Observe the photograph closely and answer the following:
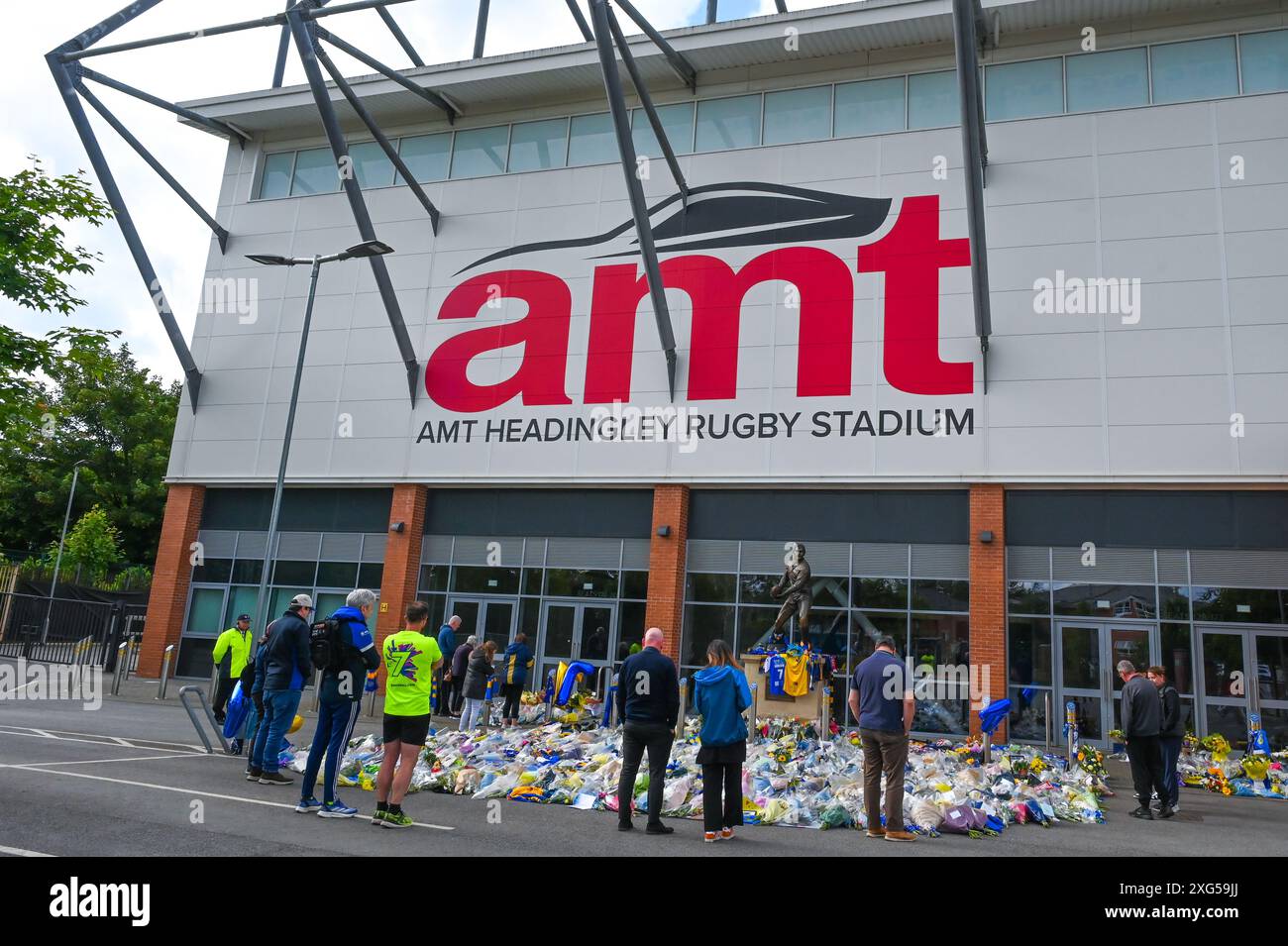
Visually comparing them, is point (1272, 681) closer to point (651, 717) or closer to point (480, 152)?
point (651, 717)

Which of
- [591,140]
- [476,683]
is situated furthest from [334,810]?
[591,140]

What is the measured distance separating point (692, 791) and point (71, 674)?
20505 millimetres

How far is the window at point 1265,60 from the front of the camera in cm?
1898

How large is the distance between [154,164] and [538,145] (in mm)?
10588

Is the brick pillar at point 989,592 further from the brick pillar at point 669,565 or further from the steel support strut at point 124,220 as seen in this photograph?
the steel support strut at point 124,220

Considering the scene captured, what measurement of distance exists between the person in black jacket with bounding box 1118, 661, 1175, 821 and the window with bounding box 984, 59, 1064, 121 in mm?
14188


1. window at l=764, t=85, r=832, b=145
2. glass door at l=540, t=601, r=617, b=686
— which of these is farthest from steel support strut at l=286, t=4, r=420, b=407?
window at l=764, t=85, r=832, b=145

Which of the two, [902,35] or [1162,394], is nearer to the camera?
[1162,394]

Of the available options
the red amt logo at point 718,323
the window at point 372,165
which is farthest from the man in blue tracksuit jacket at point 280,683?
the window at point 372,165

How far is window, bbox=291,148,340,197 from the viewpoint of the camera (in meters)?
26.3

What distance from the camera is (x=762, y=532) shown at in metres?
20.6

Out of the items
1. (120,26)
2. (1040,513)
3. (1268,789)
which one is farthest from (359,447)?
(1268,789)

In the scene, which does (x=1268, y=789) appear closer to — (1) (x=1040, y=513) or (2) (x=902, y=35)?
(1) (x=1040, y=513)

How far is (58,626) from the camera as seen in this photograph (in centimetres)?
2744
